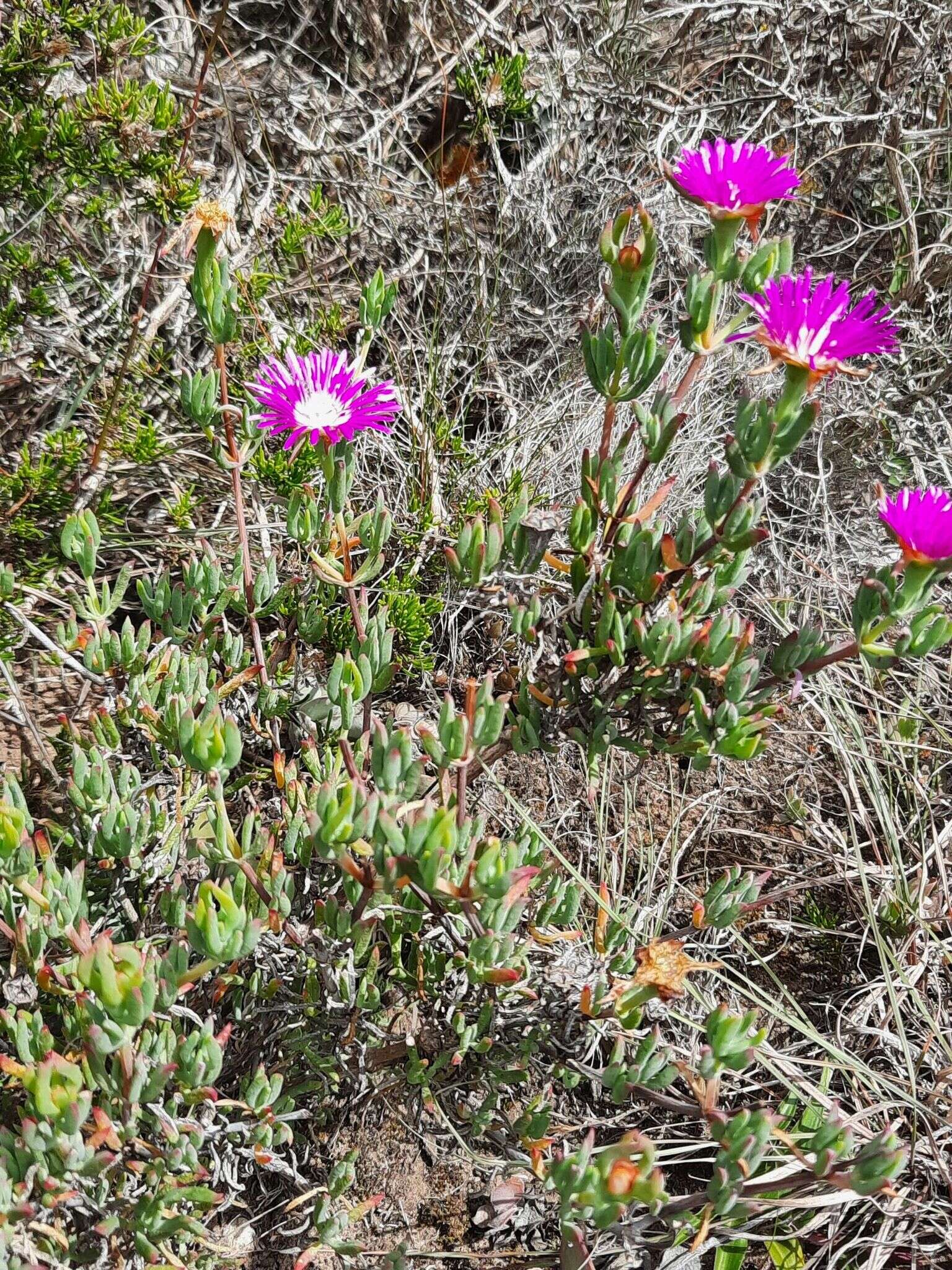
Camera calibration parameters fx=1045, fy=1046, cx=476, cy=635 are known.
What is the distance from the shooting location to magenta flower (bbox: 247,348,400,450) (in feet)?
4.18

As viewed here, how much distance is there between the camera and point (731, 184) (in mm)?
1109

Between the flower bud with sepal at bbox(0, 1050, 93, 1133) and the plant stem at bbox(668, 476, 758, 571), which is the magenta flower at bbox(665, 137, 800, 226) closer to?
the plant stem at bbox(668, 476, 758, 571)

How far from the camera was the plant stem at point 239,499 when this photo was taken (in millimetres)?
1291

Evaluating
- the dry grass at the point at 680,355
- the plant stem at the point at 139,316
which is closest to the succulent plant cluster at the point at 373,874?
the dry grass at the point at 680,355

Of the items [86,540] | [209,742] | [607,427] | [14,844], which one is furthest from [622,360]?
[14,844]

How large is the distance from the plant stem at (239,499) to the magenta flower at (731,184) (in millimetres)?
566

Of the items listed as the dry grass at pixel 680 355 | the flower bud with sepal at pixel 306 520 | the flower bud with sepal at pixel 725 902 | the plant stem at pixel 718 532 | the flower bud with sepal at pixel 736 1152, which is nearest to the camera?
the flower bud with sepal at pixel 736 1152

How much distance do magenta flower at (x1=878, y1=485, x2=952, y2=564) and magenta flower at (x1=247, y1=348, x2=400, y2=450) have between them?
1.99 ft

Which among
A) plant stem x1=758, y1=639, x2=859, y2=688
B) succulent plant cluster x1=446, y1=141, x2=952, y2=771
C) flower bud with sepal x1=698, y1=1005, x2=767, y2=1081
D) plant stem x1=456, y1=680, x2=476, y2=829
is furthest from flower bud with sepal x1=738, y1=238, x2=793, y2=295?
flower bud with sepal x1=698, y1=1005, x2=767, y2=1081

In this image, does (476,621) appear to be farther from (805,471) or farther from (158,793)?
(805,471)

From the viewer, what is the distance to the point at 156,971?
1073 millimetres

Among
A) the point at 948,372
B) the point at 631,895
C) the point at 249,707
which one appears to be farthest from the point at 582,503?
the point at 948,372

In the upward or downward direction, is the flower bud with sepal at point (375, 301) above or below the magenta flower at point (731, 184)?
below

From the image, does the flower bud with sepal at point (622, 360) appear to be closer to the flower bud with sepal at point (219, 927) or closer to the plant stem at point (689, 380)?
the plant stem at point (689, 380)
